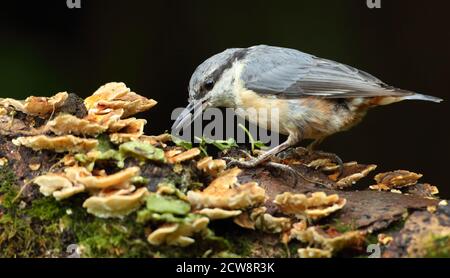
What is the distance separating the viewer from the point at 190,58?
5.70 m

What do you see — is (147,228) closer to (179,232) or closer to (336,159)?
(179,232)

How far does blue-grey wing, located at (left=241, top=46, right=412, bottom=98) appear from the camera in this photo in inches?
145

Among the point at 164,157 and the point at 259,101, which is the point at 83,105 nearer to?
the point at 164,157

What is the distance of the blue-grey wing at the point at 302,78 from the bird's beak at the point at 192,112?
279 millimetres

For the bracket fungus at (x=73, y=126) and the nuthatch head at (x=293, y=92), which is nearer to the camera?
the bracket fungus at (x=73, y=126)

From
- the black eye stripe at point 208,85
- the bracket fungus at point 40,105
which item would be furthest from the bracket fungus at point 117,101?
the black eye stripe at point 208,85

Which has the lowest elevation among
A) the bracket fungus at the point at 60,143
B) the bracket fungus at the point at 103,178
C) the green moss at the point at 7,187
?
the green moss at the point at 7,187

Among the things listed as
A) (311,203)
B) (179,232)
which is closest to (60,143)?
(179,232)

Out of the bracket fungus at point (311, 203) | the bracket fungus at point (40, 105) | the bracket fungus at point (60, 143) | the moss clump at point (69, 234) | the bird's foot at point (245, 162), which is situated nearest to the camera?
the moss clump at point (69, 234)

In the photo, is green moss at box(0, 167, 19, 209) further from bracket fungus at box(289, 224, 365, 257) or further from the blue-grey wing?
the blue-grey wing

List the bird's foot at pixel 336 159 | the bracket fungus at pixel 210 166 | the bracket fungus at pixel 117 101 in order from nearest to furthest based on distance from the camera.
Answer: the bracket fungus at pixel 210 166
the bracket fungus at pixel 117 101
the bird's foot at pixel 336 159

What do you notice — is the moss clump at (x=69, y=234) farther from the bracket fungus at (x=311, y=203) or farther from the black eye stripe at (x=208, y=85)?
the black eye stripe at (x=208, y=85)

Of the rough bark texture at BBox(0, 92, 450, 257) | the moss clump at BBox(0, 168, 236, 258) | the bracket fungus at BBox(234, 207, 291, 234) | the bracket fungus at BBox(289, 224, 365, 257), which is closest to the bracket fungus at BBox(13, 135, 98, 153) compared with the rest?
the rough bark texture at BBox(0, 92, 450, 257)

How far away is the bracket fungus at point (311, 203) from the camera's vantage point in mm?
2592
